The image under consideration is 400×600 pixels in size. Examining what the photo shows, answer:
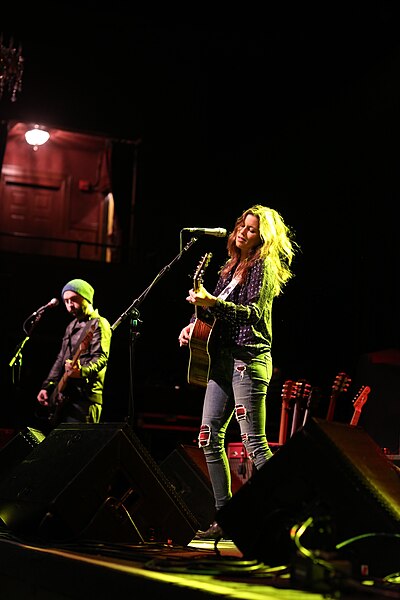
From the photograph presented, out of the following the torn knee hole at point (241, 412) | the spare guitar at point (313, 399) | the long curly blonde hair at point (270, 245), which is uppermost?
the long curly blonde hair at point (270, 245)

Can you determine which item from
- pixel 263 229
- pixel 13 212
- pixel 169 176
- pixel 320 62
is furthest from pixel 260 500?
pixel 13 212

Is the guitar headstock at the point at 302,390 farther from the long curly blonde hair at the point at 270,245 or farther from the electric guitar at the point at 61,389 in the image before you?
the long curly blonde hair at the point at 270,245

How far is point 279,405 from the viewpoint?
941 cm

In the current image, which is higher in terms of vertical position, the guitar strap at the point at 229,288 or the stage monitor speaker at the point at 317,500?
the guitar strap at the point at 229,288

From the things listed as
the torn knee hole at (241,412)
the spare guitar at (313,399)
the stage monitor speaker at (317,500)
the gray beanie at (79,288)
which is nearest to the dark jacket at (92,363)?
the gray beanie at (79,288)

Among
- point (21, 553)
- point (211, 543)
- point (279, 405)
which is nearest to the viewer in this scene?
point (21, 553)

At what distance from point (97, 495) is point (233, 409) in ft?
2.84

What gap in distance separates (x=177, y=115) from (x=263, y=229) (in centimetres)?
901

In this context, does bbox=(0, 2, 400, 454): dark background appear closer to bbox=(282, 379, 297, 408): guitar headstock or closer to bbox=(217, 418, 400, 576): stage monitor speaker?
bbox=(282, 379, 297, 408): guitar headstock

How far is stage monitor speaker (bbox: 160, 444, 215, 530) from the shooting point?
5.03 metres

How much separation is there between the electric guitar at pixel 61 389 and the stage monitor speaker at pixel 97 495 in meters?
1.98

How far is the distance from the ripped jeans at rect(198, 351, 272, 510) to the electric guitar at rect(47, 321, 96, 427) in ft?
7.14

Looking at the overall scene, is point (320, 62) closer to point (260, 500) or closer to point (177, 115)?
point (177, 115)

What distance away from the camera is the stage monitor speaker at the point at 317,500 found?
2531 mm
